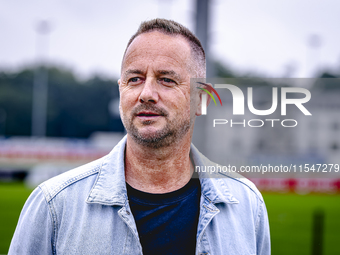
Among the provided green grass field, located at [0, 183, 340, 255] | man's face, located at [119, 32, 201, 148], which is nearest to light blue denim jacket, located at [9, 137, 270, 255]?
man's face, located at [119, 32, 201, 148]

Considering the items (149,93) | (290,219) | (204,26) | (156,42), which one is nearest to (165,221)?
(149,93)

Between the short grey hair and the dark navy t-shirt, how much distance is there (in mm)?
815

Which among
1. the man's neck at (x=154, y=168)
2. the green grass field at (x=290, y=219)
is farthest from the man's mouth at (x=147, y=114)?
the green grass field at (x=290, y=219)

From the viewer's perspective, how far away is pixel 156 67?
1.96 meters

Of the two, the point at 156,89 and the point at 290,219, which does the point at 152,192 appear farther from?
the point at 290,219

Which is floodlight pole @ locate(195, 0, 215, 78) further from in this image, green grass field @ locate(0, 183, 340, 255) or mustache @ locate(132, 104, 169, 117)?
green grass field @ locate(0, 183, 340, 255)

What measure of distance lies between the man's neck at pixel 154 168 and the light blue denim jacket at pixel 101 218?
0.09 m

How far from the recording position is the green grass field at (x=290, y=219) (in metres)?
6.88

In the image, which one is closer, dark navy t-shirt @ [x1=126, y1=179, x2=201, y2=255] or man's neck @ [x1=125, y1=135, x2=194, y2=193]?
dark navy t-shirt @ [x1=126, y1=179, x2=201, y2=255]

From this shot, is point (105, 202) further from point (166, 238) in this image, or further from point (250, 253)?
point (250, 253)

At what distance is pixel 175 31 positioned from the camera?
2.05 m

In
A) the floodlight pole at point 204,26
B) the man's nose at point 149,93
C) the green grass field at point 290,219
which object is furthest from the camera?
the green grass field at point 290,219

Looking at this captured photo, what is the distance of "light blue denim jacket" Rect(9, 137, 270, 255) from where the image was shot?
5.85 ft

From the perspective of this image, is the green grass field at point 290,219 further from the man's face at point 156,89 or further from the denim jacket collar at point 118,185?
the man's face at point 156,89
